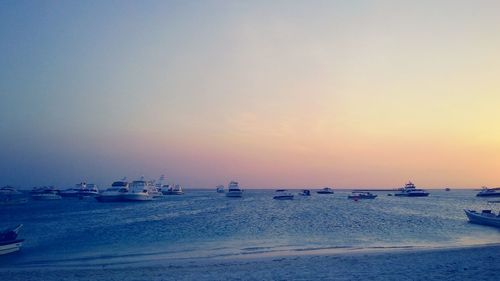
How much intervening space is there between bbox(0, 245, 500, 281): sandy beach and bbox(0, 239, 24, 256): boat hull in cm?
662

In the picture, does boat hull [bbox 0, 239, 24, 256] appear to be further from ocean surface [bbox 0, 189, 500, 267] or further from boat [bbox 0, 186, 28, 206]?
boat [bbox 0, 186, 28, 206]

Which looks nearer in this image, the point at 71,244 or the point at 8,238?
the point at 8,238

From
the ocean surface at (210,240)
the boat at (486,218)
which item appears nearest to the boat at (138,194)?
the ocean surface at (210,240)

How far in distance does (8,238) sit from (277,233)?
2488cm

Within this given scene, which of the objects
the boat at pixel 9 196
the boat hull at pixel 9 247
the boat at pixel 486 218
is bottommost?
the boat hull at pixel 9 247

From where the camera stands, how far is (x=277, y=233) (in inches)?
1660

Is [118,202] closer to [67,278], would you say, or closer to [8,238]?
[8,238]

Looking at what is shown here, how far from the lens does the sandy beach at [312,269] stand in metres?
19.9

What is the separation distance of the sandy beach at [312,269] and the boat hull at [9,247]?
21.7 ft

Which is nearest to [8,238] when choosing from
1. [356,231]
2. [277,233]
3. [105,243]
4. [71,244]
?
[71,244]

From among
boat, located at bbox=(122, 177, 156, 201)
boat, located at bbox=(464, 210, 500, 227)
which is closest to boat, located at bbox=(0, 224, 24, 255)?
boat, located at bbox=(464, 210, 500, 227)

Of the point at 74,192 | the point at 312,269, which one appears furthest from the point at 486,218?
the point at 74,192

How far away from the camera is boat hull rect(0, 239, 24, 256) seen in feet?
104

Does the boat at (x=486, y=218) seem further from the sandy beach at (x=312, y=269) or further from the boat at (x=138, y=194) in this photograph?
the boat at (x=138, y=194)
